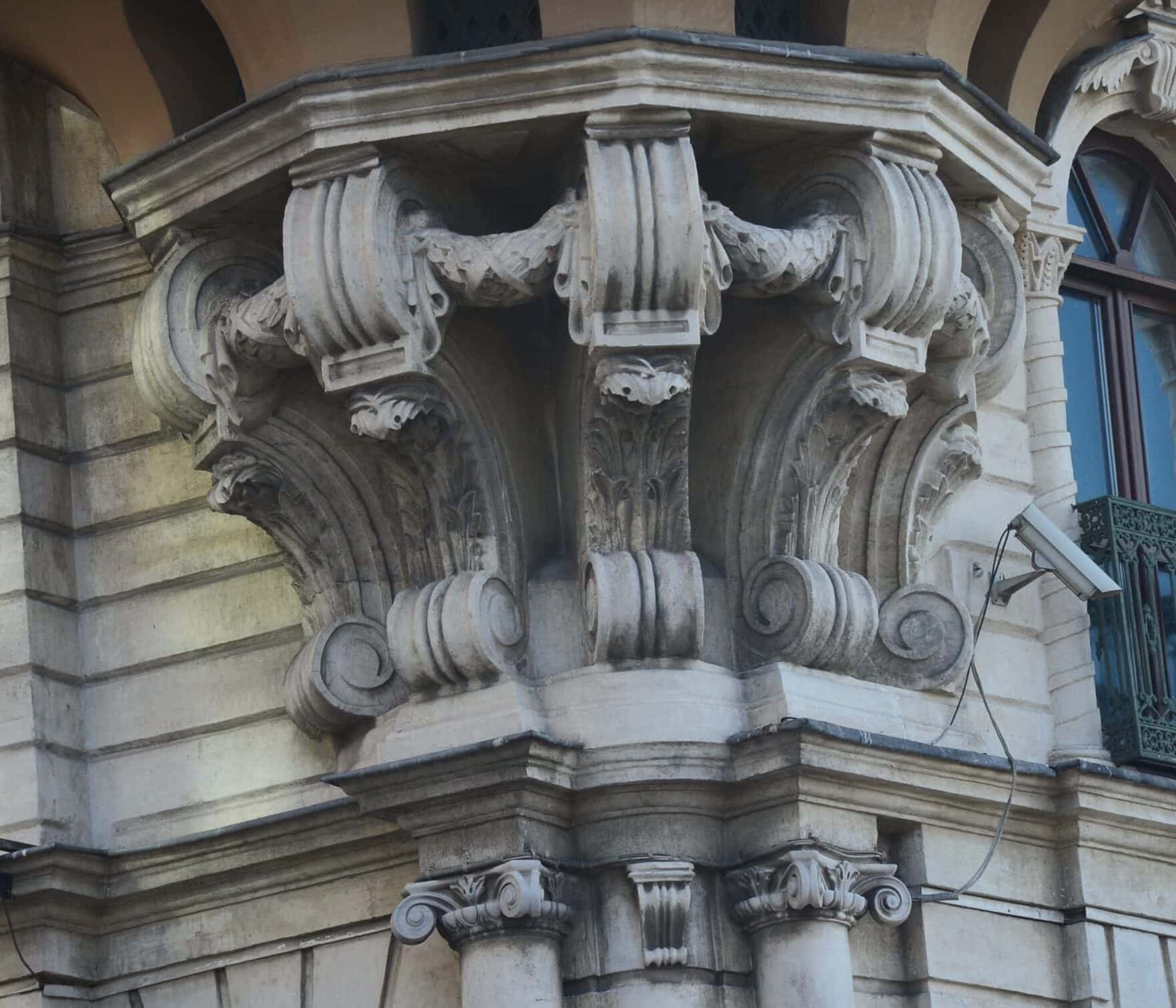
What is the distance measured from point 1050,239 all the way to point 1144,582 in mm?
1310

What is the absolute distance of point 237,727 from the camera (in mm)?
11656

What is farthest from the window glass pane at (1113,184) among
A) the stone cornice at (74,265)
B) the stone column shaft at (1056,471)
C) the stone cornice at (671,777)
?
the stone cornice at (74,265)

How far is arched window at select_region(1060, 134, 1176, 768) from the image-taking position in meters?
11.8

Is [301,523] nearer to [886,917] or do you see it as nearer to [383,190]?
[383,190]

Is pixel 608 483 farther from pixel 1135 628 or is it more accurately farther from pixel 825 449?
pixel 1135 628

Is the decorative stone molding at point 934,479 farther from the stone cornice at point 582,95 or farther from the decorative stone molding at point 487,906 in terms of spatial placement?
the decorative stone molding at point 487,906

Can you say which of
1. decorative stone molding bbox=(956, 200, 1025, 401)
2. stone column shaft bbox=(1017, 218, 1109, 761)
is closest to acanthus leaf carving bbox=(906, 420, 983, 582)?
decorative stone molding bbox=(956, 200, 1025, 401)

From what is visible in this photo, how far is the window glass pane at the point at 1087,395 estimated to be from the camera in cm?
1257

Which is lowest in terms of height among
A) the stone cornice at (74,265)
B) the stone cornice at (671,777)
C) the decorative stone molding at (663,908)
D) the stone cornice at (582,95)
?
the decorative stone molding at (663,908)

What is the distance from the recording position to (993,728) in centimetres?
1157

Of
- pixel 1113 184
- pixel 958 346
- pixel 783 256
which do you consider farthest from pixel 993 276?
pixel 1113 184

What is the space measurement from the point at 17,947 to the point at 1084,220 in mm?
4767

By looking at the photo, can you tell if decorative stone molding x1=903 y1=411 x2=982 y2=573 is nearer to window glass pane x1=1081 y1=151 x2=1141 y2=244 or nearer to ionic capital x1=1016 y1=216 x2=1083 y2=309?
ionic capital x1=1016 y1=216 x2=1083 y2=309

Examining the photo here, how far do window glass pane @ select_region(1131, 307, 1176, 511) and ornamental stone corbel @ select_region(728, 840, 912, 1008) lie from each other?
2769 millimetres
